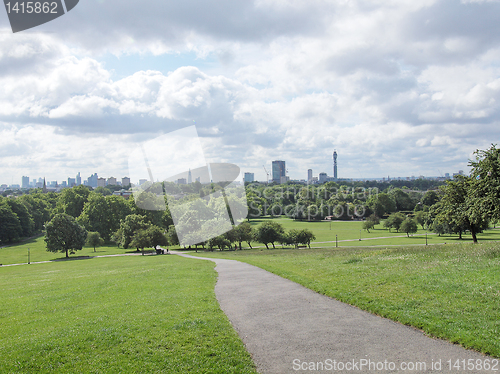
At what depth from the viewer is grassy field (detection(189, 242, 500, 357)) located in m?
7.62

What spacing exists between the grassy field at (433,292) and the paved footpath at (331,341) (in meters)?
0.43

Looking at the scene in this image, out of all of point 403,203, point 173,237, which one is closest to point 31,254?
point 173,237

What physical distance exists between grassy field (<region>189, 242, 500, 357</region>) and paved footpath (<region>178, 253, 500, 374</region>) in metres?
0.43

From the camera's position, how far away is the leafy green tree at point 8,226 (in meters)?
69.9

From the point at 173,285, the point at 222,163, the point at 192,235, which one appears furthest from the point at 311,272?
the point at 192,235

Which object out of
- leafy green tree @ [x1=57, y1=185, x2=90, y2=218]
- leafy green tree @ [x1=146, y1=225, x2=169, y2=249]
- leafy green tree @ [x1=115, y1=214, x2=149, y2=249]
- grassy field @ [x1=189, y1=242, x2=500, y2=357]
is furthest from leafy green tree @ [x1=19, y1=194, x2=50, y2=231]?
grassy field @ [x1=189, y1=242, x2=500, y2=357]

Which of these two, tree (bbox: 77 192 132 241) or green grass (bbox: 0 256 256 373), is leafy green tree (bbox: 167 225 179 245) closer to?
tree (bbox: 77 192 132 241)

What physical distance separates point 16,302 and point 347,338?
14326 mm

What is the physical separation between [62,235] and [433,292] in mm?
58151

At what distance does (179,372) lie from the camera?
245 inches

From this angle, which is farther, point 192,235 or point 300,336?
point 192,235

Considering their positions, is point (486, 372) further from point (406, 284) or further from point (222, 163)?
point (222, 163)

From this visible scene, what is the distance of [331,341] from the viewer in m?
7.52

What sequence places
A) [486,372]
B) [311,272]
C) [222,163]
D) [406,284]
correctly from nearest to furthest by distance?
[486,372]
[406,284]
[311,272]
[222,163]
